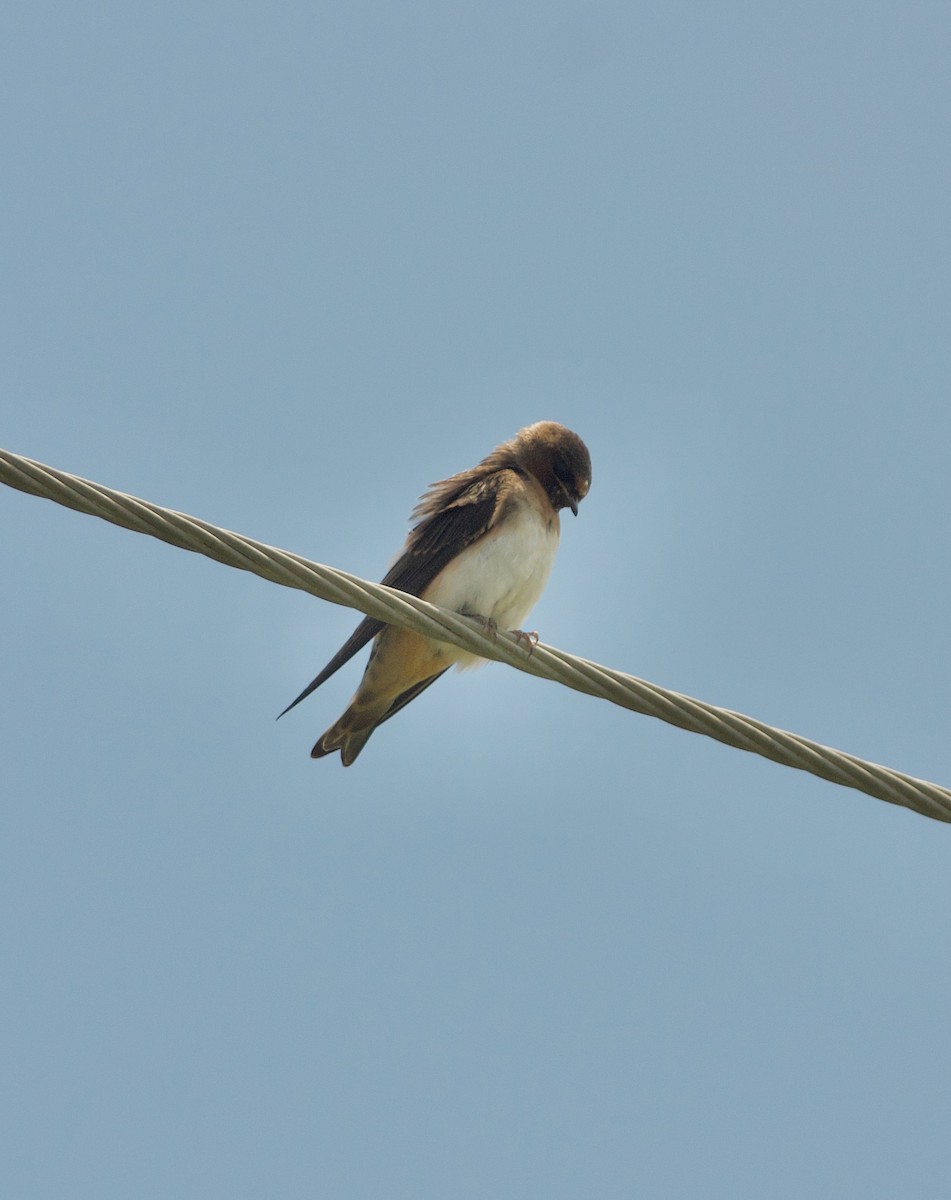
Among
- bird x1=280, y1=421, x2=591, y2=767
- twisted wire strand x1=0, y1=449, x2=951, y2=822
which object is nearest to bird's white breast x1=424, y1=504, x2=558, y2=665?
bird x1=280, y1=421, x2=591, y2=767

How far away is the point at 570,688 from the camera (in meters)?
4.95

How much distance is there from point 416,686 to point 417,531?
0.75 m

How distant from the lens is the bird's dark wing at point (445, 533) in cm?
734

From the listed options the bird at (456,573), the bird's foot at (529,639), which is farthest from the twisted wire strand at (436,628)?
the bird at (456,573)

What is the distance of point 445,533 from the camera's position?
740 cm

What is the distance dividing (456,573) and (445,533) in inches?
10.5

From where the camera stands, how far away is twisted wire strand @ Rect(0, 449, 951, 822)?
418 cm

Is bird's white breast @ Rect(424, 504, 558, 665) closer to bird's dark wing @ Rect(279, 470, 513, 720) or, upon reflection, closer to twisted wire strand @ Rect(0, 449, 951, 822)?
bird's dark wing @ Rect(279, 470, 513, 720)

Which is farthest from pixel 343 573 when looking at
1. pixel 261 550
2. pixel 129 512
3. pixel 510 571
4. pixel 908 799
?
pixel 510 571

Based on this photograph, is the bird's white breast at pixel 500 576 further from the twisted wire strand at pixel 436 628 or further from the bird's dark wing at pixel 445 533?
the twisted wire strand at pixel 436 628

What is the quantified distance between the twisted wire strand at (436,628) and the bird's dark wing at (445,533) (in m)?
2.24

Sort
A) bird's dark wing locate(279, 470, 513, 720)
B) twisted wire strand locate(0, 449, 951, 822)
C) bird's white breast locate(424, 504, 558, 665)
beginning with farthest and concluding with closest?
bird's dark wing locate(279, 470, 513, 720), bird's white breast locate(424, 504, 558, 665), twisted wire strand locate(0, 449, 951, 822)

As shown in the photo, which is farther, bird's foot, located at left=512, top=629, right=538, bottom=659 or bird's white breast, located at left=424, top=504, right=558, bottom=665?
bird's white breast, located at left=424, top=504, right=558, bottom=665

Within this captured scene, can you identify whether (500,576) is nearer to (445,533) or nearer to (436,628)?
(445,533)
